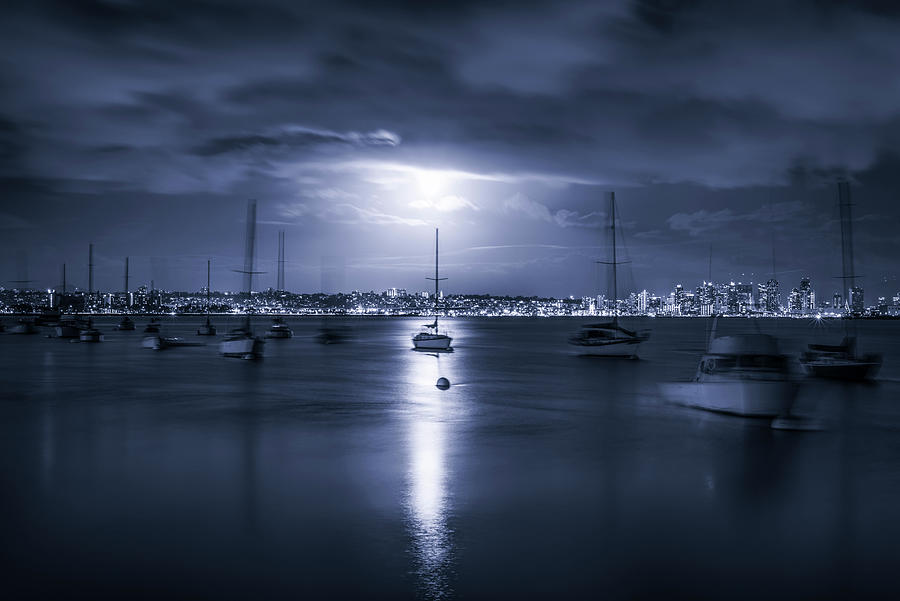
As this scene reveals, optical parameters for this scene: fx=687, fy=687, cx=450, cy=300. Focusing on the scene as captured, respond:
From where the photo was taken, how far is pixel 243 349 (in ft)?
200

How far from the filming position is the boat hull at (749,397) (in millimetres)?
24016

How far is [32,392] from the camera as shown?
35.2 meters

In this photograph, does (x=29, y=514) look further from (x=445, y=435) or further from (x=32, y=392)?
(x=32, y=392)

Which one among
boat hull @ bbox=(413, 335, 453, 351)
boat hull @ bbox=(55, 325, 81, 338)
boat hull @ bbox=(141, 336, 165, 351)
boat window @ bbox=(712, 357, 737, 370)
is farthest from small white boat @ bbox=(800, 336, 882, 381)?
boat hull @ bbox=(55, 325, 81, 338)

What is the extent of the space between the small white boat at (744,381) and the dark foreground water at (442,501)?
880 millimetres

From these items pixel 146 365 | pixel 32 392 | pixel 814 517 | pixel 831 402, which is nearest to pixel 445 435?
pixel 814 517

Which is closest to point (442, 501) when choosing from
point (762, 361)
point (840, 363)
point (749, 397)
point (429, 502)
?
point (429, 502)

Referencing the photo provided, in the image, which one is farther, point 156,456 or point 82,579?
point 156,456

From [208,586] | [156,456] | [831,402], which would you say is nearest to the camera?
[208,586]

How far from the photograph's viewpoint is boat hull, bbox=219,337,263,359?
199 feet

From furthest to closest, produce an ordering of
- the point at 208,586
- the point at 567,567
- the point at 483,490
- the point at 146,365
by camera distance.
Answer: the point at 146,365 → the point at 483,490 → the point at 567,567 → the point at 208,586

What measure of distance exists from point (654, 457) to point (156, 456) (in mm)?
13576

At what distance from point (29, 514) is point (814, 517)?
1482 centimetres

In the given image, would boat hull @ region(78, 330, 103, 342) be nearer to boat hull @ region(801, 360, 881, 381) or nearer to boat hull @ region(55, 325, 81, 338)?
boat hull @ region(55, 325, 81, 338)
